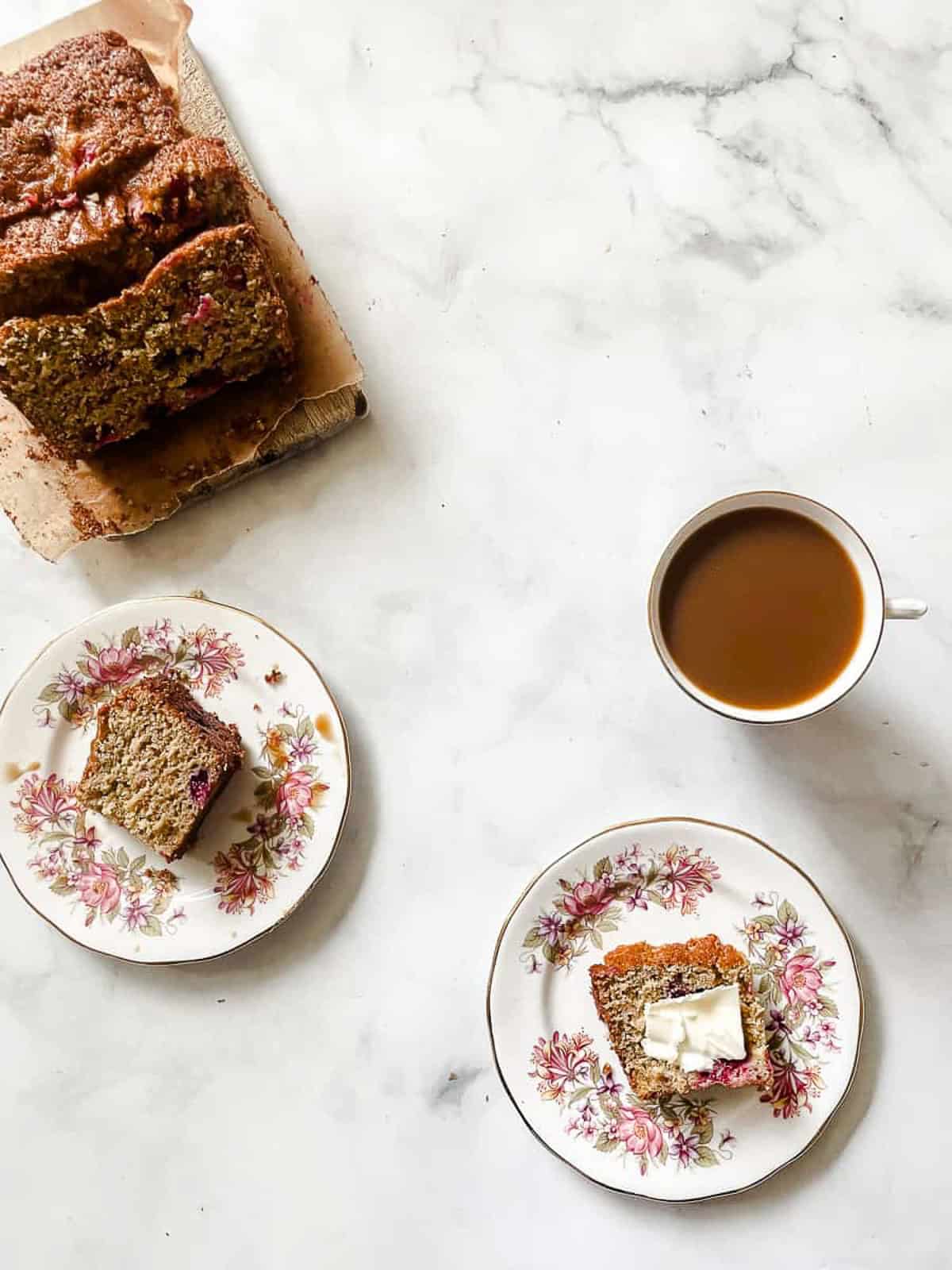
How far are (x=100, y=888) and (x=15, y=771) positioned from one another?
0.27 meters

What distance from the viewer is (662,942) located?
2062 mm

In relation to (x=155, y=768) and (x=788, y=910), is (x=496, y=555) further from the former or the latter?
(x=788, y=910)

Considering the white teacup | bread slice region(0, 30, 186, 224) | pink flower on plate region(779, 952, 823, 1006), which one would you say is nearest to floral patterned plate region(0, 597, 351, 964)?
the white teacup

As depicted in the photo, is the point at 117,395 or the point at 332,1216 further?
the point at 332,1216

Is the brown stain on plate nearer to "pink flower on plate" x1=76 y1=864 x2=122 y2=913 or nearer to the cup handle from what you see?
"pink flower on plate" x1=76 y1=864 x2=122 y2=913

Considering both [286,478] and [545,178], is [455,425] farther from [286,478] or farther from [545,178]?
[545,178]

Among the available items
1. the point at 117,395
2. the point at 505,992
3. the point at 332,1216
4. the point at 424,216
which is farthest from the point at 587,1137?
the point at 424,216

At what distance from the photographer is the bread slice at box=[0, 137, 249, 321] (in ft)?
6.43

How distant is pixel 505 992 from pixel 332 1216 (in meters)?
0.57

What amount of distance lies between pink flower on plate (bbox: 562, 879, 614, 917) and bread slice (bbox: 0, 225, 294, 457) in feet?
3.71

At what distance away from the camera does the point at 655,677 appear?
2135 mm

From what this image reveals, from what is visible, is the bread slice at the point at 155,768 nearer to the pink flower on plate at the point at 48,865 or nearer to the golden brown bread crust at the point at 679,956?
the pink flower on plate at the point at 48,865

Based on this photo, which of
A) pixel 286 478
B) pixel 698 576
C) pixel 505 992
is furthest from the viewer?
pixel 286 478

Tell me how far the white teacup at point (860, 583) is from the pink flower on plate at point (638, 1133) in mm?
766
